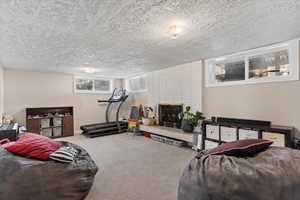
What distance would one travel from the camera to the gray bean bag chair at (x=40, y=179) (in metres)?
1.51

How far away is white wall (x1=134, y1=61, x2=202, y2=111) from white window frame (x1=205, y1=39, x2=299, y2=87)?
251 millimetres

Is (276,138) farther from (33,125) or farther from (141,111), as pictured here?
(33,125)

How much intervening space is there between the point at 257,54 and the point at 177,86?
2.13m

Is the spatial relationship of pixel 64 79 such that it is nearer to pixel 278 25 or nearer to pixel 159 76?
pixel 159 76

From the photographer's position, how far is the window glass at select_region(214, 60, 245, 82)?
3493 mm

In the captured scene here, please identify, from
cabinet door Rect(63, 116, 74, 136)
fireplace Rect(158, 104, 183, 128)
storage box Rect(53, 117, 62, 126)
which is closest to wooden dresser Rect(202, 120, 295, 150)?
fireplace Rect(158, 104, 183, 128)

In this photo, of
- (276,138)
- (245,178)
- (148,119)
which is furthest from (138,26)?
(148,119)

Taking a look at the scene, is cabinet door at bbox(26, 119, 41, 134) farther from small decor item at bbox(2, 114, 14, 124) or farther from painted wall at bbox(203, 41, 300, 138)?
painted wall at bbox(203, 41, 300, 138)

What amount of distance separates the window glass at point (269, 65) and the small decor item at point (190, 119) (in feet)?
4.78

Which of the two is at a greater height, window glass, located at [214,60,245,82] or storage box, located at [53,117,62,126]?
window glass, located at [214,60,245,82]

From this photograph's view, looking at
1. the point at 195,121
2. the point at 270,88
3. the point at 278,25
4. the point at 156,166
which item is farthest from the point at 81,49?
the point at 270,88

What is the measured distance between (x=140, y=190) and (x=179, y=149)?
1988 millimetres

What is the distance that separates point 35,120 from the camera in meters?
4.84

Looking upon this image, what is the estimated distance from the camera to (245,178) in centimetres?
100
